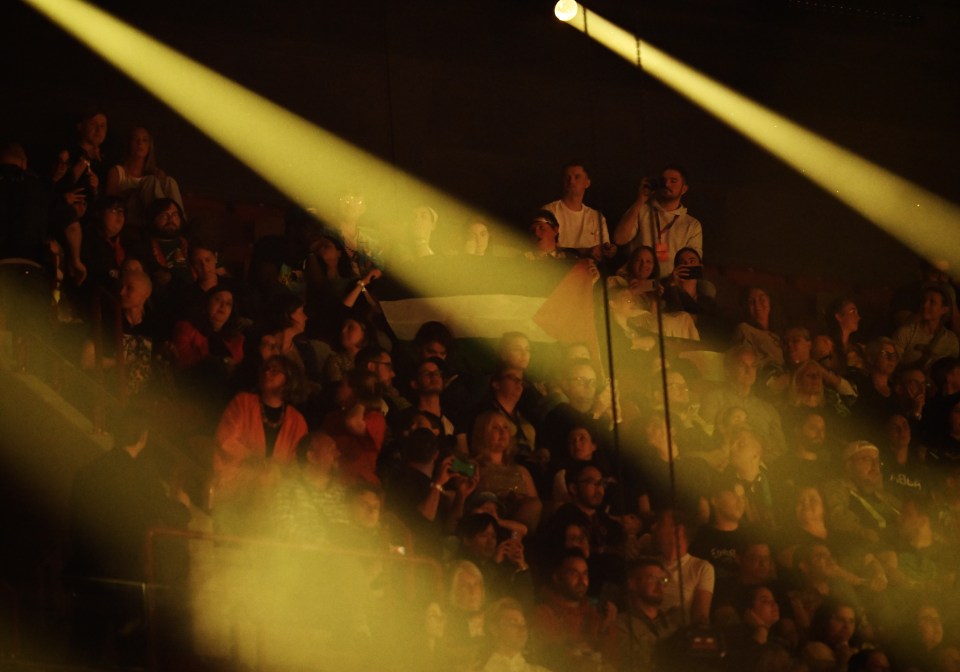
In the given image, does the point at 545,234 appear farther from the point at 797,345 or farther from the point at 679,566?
the point at 679,566

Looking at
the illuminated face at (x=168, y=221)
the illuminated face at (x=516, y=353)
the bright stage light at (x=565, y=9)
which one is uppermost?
the bright stage light at (x=565, y=9)

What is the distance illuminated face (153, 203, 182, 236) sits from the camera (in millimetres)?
7762

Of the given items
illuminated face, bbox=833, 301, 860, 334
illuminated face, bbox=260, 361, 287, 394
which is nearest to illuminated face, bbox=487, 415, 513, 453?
illuminated face, bbox=260, 361, 287, 394

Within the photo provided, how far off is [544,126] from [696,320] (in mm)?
1718

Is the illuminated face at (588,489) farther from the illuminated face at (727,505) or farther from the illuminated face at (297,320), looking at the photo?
the illuminated face at (297,320)

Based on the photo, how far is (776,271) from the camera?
1048 centimetres

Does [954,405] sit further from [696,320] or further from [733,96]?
[733,96]

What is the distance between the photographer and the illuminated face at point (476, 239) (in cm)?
870

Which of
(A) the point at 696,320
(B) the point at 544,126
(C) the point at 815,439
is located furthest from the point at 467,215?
(C) the point at 815,439

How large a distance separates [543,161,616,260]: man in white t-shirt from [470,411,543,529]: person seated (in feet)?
4.96

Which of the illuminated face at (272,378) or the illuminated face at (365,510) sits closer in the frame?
the illuminated face at (365,510)

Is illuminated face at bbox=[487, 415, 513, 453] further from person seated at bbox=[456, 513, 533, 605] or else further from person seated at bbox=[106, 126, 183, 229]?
person seated at bbox=[106, 126, 183, 229]

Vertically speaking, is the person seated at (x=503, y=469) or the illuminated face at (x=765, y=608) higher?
the person seated at (x=503, y=469)

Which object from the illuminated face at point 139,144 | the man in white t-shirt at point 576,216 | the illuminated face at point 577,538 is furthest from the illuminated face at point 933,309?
the illuminated face at point 139,144
